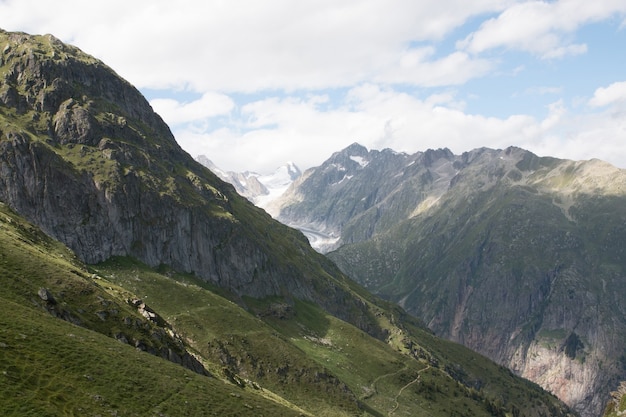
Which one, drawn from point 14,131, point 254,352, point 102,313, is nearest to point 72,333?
point 102,313

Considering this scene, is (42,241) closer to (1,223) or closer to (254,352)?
(1,223)

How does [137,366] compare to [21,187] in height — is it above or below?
below

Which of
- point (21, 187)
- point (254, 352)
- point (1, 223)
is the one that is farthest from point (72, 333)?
point (21, 187)

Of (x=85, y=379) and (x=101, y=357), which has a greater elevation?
(x=101, y=357)

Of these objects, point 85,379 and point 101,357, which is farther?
point 101,357

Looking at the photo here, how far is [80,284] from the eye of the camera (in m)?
111

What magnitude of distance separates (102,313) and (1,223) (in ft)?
156

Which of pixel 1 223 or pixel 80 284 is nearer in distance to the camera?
pixel 80 284

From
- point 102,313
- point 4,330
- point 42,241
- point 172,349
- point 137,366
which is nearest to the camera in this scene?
point 4,330

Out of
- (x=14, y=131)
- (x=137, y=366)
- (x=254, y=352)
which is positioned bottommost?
(x=254, y=352)

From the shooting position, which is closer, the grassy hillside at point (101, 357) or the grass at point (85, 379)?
the grass at point (85, 379)

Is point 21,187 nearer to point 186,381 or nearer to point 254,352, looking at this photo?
point 254,352

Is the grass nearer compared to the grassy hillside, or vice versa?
the grass

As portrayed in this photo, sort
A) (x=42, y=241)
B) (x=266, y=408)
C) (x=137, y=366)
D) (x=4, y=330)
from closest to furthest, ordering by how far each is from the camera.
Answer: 1. (x=4, y=330)
2. (x=137, y=366)
3. (x=266, y=408)
4. (x=42, y=241)
